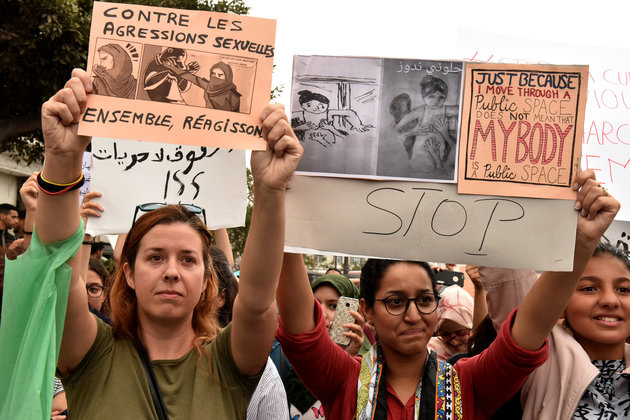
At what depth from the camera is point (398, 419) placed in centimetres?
226

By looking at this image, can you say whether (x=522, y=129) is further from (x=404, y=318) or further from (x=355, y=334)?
(x=355, y=334)

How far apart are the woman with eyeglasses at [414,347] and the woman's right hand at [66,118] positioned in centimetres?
85

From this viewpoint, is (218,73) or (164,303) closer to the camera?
(218,73)

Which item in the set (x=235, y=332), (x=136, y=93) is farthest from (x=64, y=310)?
(x=136, y=93)

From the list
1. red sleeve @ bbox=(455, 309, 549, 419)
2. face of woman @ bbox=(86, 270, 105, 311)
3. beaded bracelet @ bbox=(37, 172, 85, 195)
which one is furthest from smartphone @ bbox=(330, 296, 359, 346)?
face of woman @ bbox=(86, 270, 105, 311)

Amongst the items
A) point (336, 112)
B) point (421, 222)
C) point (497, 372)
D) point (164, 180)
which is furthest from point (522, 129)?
point (164, 180)

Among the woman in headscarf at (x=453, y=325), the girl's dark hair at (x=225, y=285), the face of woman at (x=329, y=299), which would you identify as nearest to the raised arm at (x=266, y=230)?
the girl's dark hair at (x=225, y=285)

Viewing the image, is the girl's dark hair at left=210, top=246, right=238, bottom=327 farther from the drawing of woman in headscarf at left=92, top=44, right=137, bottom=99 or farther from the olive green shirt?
the drawing of woman in headscarf at left=92, top=44, right=137, bottom=99

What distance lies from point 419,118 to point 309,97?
1.29 feet

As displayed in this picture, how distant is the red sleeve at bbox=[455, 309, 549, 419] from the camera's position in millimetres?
2135

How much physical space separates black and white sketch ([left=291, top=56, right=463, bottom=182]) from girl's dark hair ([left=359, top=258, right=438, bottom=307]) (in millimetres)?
525

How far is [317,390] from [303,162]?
877mm

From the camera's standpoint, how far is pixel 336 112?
86.4 inches

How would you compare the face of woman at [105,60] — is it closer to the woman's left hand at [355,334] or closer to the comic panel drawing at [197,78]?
the comic panel drawing at [197,78]
